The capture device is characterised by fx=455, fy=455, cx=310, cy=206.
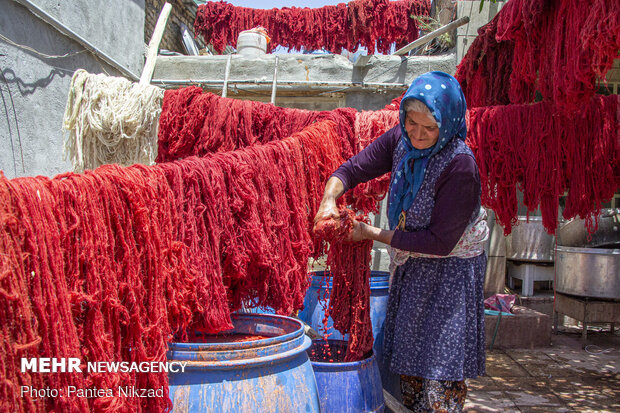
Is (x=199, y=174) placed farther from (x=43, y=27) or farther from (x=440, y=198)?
(x=43, y=27)

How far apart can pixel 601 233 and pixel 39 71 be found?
19.7ft

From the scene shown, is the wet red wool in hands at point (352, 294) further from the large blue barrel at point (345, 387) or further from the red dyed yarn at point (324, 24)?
the red dyed yarn at point (324, 24)

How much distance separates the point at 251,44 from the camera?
606 cm

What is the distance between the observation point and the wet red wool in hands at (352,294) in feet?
6.95

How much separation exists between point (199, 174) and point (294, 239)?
21.4 inches

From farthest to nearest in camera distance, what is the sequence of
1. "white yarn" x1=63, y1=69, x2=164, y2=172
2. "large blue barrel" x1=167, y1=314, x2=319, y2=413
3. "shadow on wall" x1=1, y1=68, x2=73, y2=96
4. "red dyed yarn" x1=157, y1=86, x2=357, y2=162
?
"shadow on wall" x1=1, y1=68, x2=73, y2=96 < "red dyed yarn" x1=157, y1=86, x2=357, y2=162 < "white yarn" x1=63, y1=69, x2=164, y2=172 < "large blue barrel" x1=167, y1=314, x2=319, y2=413

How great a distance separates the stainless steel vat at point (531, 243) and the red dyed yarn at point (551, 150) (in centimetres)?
251

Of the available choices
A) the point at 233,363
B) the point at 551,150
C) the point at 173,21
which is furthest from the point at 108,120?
the point at 173,21

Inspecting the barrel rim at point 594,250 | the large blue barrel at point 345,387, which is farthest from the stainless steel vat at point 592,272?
the large blue barrel at point 345,387

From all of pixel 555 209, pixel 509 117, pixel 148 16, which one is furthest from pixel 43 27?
pixel 555 209

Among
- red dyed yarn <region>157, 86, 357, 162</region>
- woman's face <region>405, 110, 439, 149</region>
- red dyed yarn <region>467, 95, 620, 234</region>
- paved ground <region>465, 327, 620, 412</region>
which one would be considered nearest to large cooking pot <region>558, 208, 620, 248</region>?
A: paved ground <region>465, 327, 620, 412</region>

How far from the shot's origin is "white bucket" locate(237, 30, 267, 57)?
605cm

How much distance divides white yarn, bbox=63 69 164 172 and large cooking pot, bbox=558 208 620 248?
→ 4432 mm

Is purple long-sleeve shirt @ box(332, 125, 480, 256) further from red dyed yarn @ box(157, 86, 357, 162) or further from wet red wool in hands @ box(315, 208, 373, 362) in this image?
red dyed yarn @ box(157, 86, 357, 162)
